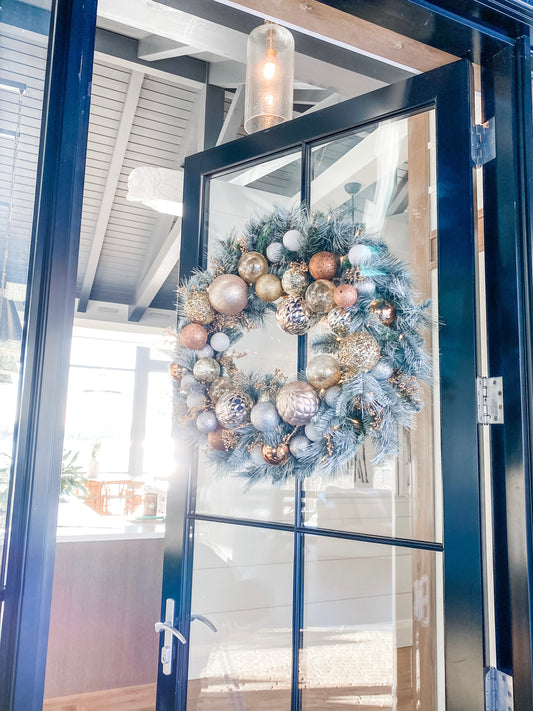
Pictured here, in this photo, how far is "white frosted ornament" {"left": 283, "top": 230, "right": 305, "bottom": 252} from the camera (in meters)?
1.20

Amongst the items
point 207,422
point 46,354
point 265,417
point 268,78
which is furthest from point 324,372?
point 268,78

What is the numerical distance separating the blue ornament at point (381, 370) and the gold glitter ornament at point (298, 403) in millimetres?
129

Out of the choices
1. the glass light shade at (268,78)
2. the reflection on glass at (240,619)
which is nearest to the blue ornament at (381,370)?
the reflection on glass at (240,619)

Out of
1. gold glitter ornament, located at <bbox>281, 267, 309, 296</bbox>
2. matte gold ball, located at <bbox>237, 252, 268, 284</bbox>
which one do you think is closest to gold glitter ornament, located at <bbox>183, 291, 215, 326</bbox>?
matte gold ball, located at <bbox>237, 252, 268, 284</bbox>

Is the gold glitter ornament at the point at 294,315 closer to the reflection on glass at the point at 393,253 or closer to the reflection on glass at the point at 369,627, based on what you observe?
the reflection on glass at the point at 393,253

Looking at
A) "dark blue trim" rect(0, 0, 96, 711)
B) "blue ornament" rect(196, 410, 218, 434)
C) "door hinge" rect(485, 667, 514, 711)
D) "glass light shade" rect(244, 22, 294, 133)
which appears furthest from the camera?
"glass light shade" rect(244, 22, 294, 133)

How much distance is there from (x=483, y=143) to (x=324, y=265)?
442 millimetres

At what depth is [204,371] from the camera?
1291 mm

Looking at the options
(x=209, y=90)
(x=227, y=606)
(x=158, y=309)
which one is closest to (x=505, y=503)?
(x=227, y=606)

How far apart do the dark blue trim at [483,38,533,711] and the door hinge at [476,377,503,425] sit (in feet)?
0.04

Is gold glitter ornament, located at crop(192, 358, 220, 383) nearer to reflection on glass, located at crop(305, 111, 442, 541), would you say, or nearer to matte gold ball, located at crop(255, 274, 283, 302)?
matte gold ball, located at crop(255, 274, 283, 302)

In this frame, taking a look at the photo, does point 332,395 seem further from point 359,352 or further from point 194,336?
point 194,336

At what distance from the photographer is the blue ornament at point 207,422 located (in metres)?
1.24

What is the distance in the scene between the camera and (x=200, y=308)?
131 centimetres
